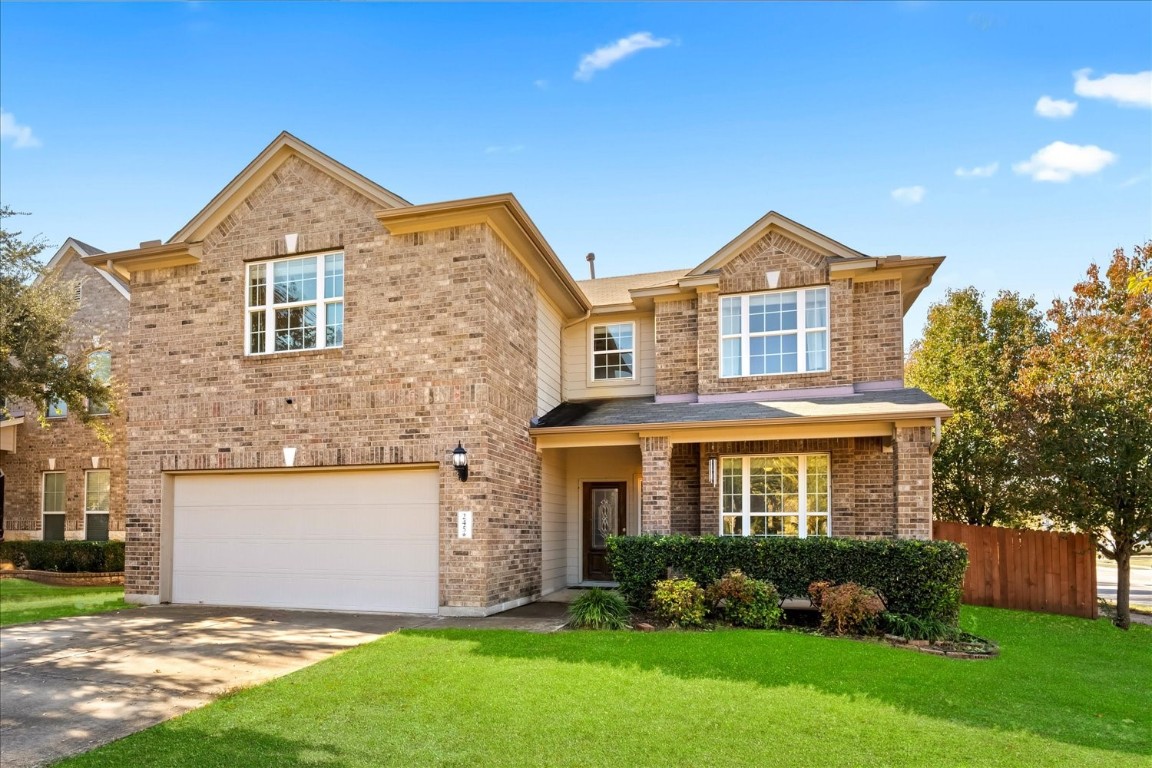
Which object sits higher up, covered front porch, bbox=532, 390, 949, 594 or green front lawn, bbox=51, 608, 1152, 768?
covered front porch, bbox=532, 390, 949, 594

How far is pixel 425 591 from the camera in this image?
36.4 feet

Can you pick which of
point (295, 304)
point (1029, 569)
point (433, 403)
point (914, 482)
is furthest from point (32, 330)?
point (1029, 569)

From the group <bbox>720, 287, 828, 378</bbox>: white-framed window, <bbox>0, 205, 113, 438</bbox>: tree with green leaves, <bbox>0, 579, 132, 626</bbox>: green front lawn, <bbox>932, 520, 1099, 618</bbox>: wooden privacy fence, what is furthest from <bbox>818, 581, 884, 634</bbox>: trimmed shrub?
<bbox>0, 205, 113, 438</bbox>: tree with green leaves

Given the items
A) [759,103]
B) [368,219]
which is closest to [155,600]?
[368,219]

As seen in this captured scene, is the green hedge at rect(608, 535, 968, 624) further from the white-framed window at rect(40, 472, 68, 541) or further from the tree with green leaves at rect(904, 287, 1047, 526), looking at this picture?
the white-framed window at rect(40, 472, 68, 541)

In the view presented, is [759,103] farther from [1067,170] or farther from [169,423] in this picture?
[169,423]

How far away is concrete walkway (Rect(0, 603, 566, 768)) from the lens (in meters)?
5.96

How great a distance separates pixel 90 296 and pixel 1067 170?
22156 millimetres

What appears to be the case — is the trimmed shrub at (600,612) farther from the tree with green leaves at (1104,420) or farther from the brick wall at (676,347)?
the tree with green leaves at (1104,420)

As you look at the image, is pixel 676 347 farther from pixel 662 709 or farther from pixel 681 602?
pixel 662 709

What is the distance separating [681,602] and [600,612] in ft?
3.60

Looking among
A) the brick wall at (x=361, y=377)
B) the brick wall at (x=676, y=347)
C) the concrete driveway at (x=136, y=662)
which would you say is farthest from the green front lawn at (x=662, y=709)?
the brick wall at (x=676, y=347)

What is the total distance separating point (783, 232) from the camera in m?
13.3

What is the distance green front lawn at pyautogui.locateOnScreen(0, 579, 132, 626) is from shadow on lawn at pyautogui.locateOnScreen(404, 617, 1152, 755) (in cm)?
656
